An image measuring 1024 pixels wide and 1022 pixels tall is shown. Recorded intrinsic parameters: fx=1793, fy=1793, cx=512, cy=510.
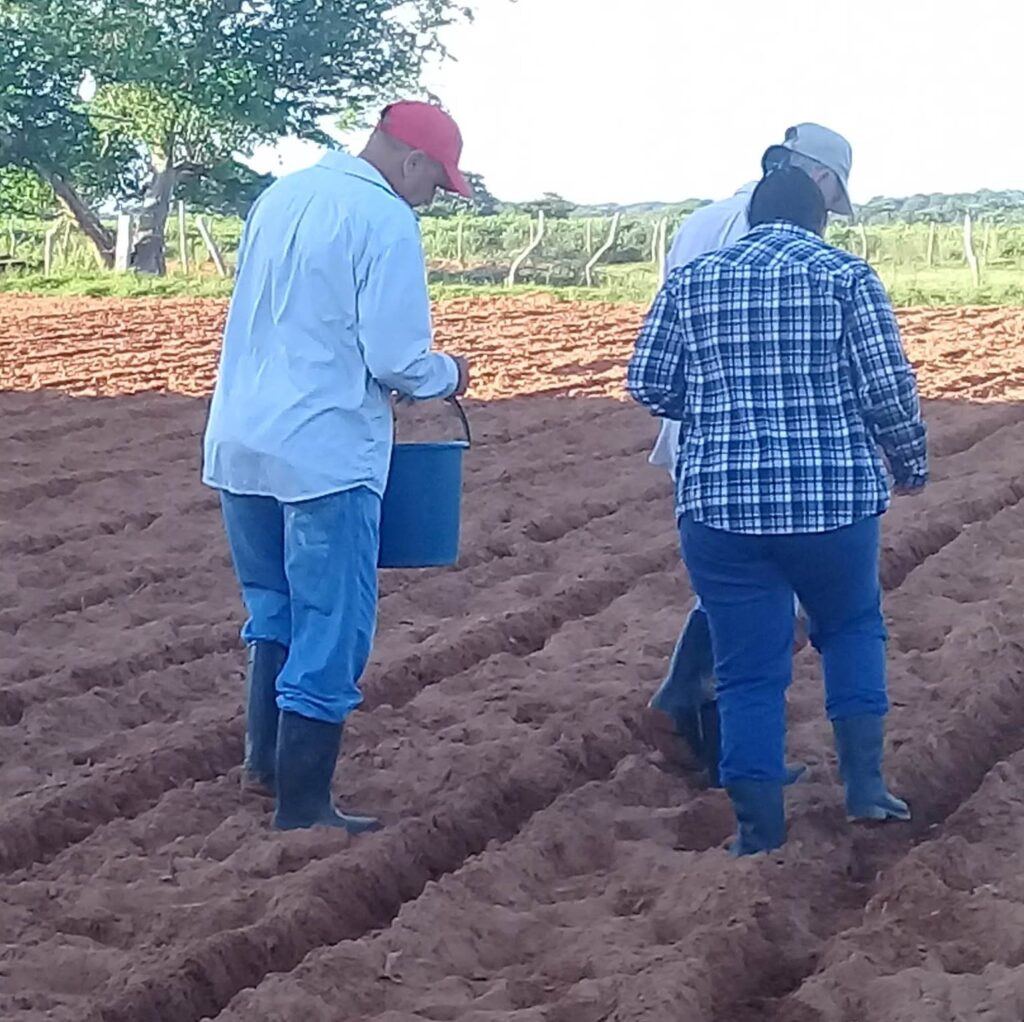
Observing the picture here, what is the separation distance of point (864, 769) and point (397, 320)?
151 centimetres

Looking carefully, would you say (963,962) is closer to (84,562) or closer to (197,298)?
(84,562)

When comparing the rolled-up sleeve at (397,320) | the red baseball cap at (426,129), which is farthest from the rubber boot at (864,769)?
the red baseball cap at (426,129)

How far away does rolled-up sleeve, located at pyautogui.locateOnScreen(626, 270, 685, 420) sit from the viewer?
3.98 m

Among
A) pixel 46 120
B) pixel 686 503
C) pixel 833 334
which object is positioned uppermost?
pixel 46 120

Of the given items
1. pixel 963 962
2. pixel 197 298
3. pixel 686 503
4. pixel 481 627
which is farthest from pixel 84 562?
pixel 197 298

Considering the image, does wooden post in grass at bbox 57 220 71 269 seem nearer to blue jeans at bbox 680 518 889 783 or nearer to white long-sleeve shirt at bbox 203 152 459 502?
white long-sleeve shirt at bbox 203 152 459 502

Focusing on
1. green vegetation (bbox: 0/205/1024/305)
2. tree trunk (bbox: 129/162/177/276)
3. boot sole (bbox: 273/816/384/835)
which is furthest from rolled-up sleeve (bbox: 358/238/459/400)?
tree trunk (bbox: 129/162/177/276)

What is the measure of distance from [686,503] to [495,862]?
36.1 inches

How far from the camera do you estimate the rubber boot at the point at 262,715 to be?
4402 millimetres

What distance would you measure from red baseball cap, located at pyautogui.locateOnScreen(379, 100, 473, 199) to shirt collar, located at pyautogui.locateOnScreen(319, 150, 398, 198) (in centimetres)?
9

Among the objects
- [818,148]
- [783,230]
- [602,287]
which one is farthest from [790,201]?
[602,287]

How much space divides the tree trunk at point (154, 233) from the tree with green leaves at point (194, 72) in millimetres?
21

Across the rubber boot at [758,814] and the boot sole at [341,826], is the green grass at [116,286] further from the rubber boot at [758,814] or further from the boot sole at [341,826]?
the rubber boot at [758,814]

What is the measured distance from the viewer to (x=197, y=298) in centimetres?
2345
